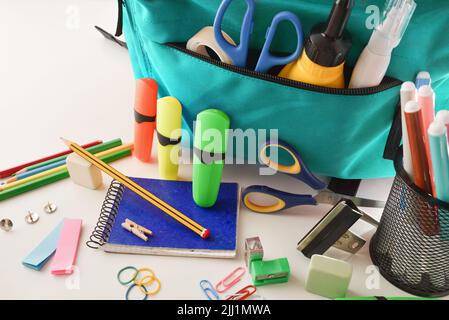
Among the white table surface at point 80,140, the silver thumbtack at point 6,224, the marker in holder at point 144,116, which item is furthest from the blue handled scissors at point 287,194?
the silver thumbtack at point 6,224

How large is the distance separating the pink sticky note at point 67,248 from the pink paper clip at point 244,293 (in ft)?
0.48

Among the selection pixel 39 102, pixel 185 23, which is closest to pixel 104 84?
pixel 39 102

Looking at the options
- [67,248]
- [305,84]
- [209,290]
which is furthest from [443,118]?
[67,248]

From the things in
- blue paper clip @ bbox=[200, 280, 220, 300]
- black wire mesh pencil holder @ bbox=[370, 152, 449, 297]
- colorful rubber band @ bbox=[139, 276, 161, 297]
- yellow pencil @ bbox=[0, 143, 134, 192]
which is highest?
black wire mesh pencil holder @ bbox=[370, 152, 449, 297]

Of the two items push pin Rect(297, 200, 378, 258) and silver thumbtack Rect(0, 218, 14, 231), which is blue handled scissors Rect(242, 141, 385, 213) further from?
silver thumbtack Rect(0, 218, 14, 231)

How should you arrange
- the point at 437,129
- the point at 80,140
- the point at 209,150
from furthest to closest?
the point at 80,140 → the point at 209,150 → the point at 437,129

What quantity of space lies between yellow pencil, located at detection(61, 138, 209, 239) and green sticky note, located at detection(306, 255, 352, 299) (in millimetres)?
107

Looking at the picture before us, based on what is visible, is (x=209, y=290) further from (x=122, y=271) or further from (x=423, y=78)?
(x=423, y=78)

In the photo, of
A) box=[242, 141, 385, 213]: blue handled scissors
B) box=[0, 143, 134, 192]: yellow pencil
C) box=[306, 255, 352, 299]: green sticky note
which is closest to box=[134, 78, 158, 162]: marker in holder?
box=[0, 143, 134, 192]: yellow pencil

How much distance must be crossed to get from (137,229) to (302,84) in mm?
203

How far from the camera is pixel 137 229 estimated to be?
0.47m

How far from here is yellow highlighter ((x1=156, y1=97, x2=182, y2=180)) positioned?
490mm
